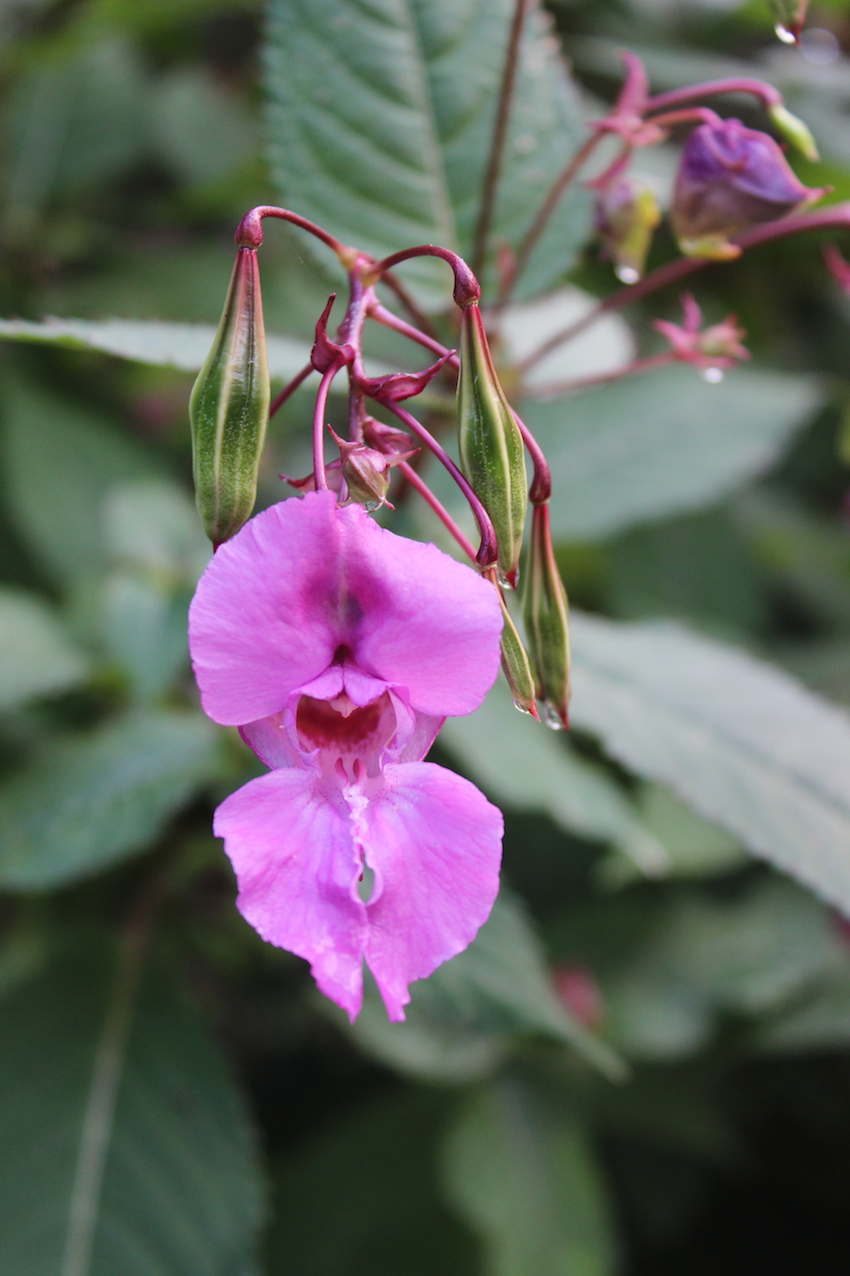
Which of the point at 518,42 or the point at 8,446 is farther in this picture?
the point at 8,446

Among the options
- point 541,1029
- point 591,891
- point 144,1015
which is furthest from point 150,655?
point 591,891

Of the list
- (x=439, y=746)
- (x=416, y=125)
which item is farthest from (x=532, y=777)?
(x=416, y=125)

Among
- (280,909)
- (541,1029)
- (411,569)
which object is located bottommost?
(541,1029)

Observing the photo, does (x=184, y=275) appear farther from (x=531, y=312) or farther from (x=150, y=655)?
(x=150, y=655)

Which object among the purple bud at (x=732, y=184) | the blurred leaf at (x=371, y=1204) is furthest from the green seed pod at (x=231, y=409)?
the blurred leaf at (x=371, y=1204)

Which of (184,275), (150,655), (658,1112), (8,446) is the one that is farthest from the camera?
(184,275)

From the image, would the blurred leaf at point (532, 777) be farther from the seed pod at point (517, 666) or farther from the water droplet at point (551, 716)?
the seed pod at point (517, 666)

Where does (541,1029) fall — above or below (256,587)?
below
